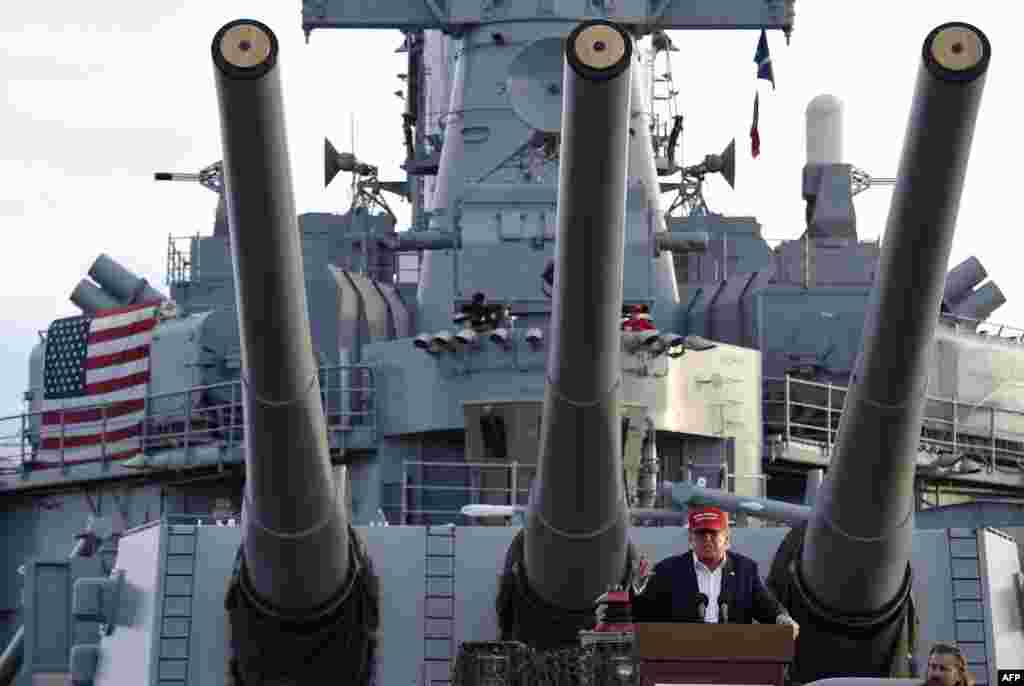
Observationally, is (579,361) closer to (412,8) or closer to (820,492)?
(820,492)

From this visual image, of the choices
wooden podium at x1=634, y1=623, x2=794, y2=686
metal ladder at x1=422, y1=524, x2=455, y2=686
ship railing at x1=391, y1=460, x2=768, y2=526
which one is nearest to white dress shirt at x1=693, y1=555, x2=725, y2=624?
wooden podium at x1=634, y1=623, x2=794, y2=686

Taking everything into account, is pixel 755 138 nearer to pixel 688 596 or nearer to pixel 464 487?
pixel 464 487

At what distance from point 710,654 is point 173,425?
1177cm

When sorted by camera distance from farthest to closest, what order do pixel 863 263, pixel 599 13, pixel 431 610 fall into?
pixel 863 263 → pixel 599 13 → pixel 431 610

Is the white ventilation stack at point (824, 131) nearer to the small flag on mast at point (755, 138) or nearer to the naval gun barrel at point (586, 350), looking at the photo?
the small flag on mast at point (755, 138)

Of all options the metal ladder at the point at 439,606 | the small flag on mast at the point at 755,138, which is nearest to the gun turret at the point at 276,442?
the metal ladder at the point at 439,606

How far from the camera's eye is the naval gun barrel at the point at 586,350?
10.6 meters

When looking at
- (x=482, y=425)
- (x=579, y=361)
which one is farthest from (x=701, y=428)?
(x=579, y=361)

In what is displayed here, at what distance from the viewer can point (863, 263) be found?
69.1 ft

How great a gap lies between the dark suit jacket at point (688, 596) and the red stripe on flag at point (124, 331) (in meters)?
11.4

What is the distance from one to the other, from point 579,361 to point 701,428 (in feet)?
16.7

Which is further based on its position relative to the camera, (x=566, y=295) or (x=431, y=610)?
(x=431, y=610)

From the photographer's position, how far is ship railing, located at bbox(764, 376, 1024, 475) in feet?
58.7

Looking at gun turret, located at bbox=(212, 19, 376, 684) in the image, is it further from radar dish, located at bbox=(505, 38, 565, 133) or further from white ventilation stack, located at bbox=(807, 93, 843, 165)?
white ventilation stack, located at bbox=(807, 93, 843, 165)
